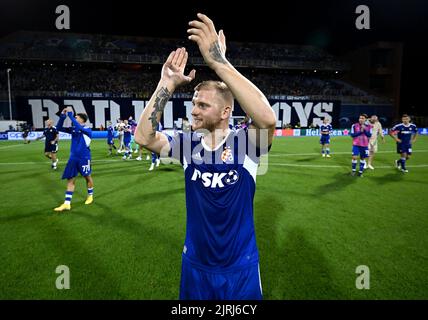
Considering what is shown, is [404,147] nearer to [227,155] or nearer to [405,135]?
[405,135]

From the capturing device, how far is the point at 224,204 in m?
2.13

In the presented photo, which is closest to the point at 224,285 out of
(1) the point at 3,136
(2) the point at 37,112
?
(1) the point at 3,136

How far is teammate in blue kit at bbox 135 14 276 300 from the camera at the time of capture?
201cm

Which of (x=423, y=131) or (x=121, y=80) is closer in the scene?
(x=423, y=131)

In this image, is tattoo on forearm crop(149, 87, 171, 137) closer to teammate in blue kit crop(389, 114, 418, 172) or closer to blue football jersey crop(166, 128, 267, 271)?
blue football jersey crop(166, 128, 267, 271)

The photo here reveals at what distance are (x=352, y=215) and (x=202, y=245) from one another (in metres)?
5.71

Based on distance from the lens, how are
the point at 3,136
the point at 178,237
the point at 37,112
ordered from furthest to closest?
the point at 37,112, the point at 3,136, the point at 178,237

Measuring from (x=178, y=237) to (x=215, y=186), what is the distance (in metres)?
3.63

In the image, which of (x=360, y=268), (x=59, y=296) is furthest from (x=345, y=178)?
(x=59, y=296)

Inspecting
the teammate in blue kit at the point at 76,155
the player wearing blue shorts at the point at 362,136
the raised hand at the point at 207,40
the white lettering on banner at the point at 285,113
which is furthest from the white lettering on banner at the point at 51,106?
the raised hand at the point at 207,40

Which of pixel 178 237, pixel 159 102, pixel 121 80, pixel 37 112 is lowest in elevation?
pixel 178 237

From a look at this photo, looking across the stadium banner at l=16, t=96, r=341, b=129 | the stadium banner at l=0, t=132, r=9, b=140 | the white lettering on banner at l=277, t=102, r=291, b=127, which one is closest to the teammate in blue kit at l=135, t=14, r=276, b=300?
the stadium banner at l=16, t=96, r=341, b=129

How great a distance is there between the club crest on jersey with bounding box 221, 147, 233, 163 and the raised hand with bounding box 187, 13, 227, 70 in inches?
27.0
